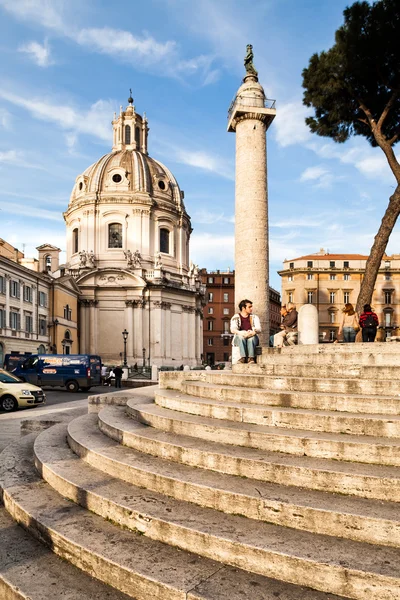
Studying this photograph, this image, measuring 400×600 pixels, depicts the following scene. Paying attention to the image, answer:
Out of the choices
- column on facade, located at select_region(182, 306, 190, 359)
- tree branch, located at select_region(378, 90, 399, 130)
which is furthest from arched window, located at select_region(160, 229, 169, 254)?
tree branch, located at select_region(378, 90, 399, 130)

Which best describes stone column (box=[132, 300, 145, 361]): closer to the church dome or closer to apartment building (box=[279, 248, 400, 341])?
the church dome

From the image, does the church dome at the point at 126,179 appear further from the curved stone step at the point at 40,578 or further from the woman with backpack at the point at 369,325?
the curved stone step at the point at 40,578

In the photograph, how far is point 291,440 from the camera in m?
4.50

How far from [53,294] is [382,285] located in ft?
116

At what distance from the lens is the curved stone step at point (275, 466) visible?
371 cm

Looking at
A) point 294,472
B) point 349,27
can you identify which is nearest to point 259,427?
point 294,472

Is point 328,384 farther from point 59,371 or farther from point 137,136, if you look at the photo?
point 137,136

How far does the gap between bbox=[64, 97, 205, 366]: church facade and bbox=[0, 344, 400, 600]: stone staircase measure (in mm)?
40211

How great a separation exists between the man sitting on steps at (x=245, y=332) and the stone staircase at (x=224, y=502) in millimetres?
2439

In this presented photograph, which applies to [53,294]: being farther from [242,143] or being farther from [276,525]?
[276,525]

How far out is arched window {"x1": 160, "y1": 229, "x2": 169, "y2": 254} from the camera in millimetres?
51875

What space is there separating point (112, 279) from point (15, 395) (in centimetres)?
3291

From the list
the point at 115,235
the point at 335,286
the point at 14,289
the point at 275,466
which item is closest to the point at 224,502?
the point at 275,466

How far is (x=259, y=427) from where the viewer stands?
200 inches
